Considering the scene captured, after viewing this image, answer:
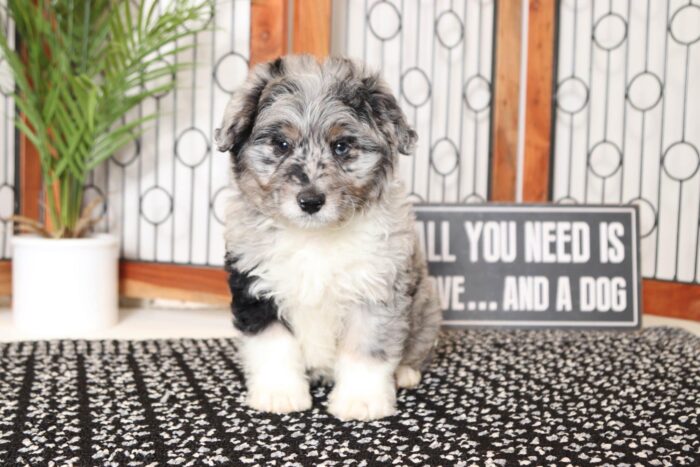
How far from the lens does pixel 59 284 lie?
3326 millimetres

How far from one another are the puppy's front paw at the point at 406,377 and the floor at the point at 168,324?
1163 millimetres

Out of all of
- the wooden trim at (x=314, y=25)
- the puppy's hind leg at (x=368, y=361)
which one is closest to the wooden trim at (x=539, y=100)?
the wooden trim at (x=314, y=25)

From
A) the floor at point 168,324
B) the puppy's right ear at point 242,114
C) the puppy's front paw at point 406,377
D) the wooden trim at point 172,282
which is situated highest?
the puppy's right ear at point 242,114

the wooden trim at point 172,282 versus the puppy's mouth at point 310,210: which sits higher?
the puppy's mouth at point 310,210

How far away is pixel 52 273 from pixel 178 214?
79 centimetres

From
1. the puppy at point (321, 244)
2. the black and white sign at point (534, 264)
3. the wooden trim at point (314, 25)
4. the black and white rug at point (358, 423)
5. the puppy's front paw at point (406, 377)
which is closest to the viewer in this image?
the black and white rug at point (358, 423)

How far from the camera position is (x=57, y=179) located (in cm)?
342

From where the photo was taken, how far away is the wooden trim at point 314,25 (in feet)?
11.9

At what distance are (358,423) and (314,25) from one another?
2159mm

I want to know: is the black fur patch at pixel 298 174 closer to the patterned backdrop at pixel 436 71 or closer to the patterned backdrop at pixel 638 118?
the patterned backdrop at pixel 436 71

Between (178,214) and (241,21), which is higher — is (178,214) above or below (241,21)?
below

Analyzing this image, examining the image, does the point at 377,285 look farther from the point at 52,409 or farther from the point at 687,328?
the point at 687,328

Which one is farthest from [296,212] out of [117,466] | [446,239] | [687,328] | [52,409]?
[687,328]

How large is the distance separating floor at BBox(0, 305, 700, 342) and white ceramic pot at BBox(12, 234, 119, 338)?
8 cm
